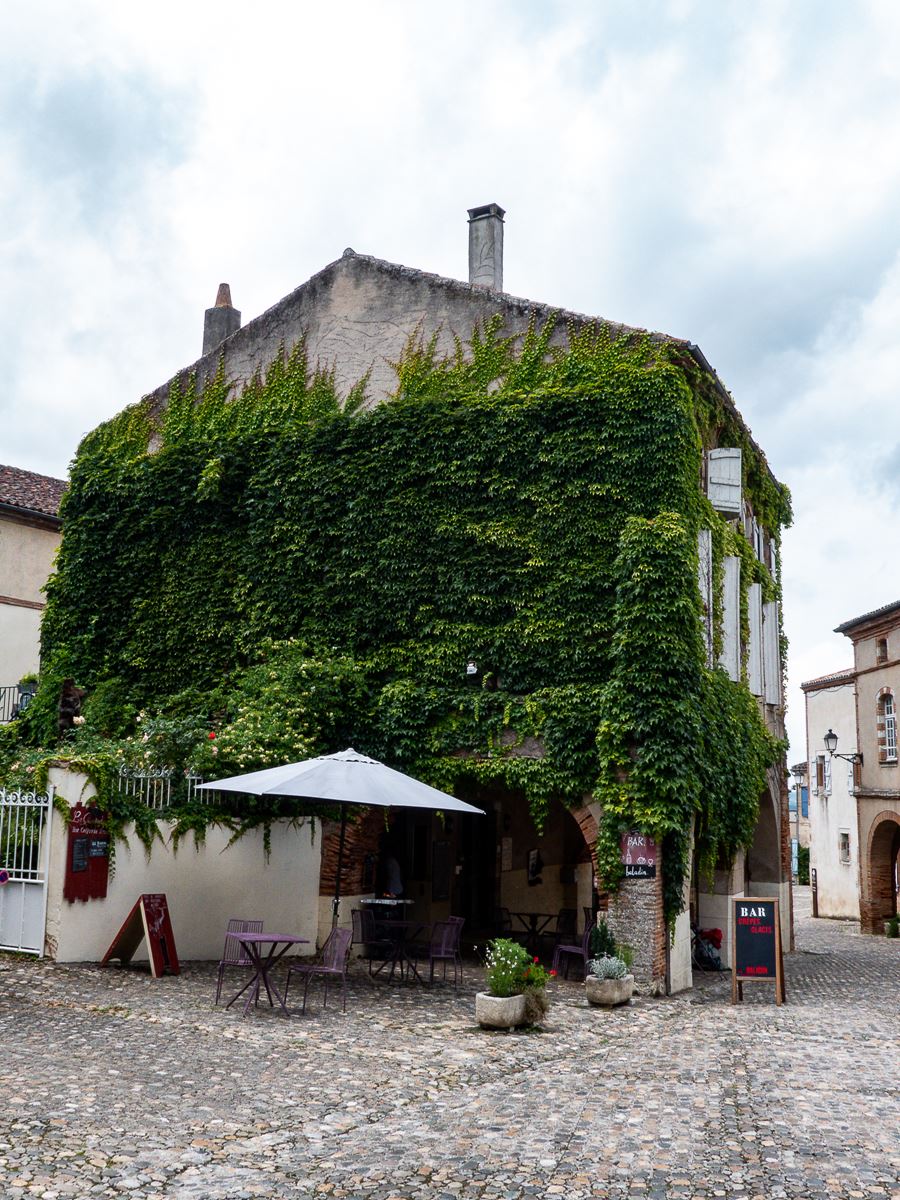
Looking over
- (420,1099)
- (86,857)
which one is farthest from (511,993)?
(86,857)

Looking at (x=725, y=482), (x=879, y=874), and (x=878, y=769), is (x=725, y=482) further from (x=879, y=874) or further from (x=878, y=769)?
(x=879, y=874)

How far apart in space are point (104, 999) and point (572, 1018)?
438cm

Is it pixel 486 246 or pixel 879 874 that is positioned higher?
pixel 486 246

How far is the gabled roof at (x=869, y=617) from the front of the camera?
27547mm

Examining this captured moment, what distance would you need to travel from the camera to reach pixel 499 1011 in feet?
31.8

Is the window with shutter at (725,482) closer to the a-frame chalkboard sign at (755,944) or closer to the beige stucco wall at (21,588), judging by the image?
the a-frame chalkboard sign at (755,944)

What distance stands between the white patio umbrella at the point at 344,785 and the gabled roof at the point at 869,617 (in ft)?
63.8

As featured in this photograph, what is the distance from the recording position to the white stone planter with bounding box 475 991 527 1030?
31.8ft

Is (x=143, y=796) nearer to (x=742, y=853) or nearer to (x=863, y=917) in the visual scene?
(x=742, y=853)

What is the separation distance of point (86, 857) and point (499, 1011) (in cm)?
493

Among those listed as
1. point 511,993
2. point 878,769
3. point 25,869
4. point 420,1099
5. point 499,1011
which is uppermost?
point 878,769

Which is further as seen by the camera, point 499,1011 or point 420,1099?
point 499,1011

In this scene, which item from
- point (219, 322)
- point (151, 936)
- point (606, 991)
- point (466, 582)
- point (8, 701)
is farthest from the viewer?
point (8, 701)

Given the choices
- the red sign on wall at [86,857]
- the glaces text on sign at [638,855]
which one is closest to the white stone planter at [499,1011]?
the glaces text on sign at [638,855]
